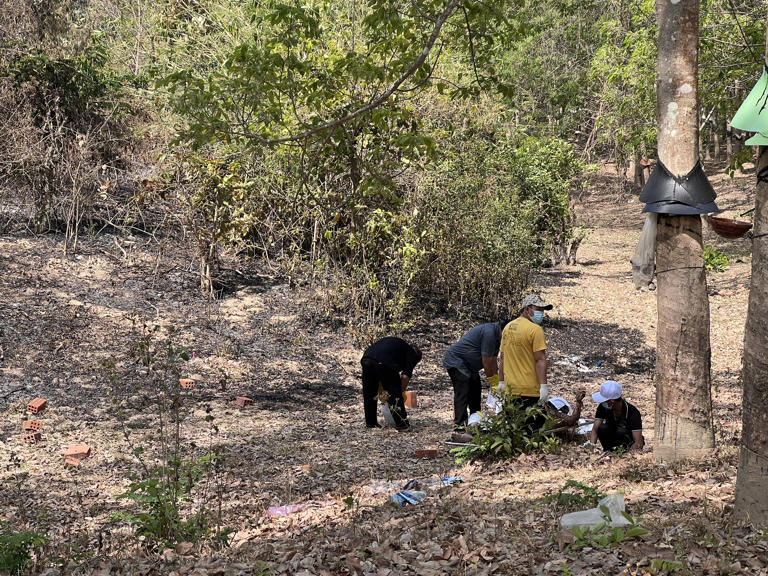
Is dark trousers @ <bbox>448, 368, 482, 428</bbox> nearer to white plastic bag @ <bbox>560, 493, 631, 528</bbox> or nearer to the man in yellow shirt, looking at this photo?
the man in yellow shirt

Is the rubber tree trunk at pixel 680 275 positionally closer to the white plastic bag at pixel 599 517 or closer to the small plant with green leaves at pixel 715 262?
the white plastic bag at pixel 599 517

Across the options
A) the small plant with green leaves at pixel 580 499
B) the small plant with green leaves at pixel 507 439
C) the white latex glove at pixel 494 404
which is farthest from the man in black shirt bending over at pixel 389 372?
the small plant with green leaves at pixel 580 499

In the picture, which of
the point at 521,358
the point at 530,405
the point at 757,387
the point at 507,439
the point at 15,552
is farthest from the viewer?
the point at 530,405

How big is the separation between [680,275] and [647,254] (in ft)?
0.90

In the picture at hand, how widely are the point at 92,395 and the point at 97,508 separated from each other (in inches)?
133

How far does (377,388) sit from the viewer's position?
8.91 metres

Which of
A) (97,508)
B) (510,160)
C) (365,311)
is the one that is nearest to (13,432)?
(97,508)

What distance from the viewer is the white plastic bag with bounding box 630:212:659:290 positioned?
581 centimetres

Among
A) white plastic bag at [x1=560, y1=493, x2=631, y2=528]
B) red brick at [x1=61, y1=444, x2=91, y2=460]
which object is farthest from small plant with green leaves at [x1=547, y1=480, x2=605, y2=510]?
red brick at [x1=61, y1=444, x2=91, y2=460]

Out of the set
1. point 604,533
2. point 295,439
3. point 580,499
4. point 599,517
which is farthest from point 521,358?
point 604,533

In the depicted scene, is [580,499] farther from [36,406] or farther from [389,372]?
[36,406]

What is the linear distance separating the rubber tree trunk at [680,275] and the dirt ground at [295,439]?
0.34 metres

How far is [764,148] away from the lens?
4.51m

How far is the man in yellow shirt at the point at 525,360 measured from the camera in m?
7.42
